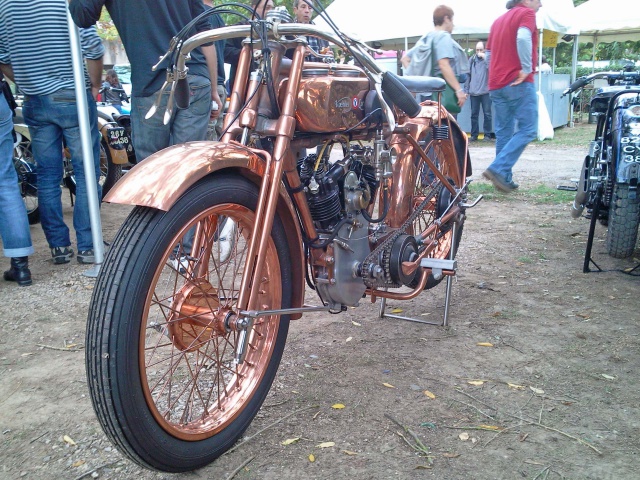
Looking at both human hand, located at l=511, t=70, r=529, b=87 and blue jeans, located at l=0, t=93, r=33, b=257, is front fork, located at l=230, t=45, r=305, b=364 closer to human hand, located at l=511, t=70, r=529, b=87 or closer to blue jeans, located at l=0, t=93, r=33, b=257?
blue jeans, located at l=0, t=93, r=33, b=257

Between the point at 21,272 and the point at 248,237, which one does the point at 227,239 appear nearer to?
the point at 248,237

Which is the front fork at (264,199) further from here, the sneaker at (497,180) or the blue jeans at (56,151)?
the sneaker at (497,180)

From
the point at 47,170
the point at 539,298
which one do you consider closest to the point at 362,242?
the point at 539,298

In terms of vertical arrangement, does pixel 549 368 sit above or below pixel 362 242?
below

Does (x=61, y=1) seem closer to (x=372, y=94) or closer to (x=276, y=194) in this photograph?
(x=372, y=94)

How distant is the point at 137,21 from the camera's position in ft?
12.5

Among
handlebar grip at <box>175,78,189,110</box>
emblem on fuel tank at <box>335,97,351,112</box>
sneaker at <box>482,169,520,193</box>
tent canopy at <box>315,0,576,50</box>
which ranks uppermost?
tent canopy at <box>315,0,576,50</box>

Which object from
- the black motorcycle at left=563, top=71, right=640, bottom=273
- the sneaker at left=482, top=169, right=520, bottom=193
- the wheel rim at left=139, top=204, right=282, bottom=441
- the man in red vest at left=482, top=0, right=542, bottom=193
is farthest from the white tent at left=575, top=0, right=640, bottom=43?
the wheel rim at left=139, top=204, right=282, bottom=441

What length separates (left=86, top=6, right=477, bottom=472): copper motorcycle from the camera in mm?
1910

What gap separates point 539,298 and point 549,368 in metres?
0.99

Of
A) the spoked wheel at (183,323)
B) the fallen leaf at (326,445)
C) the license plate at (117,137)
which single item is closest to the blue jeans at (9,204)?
the license plate at (117,137)

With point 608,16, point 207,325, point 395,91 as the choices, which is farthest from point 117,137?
point 608,16

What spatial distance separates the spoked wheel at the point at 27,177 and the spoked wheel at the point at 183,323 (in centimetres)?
375

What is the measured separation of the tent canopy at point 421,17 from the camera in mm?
14133
